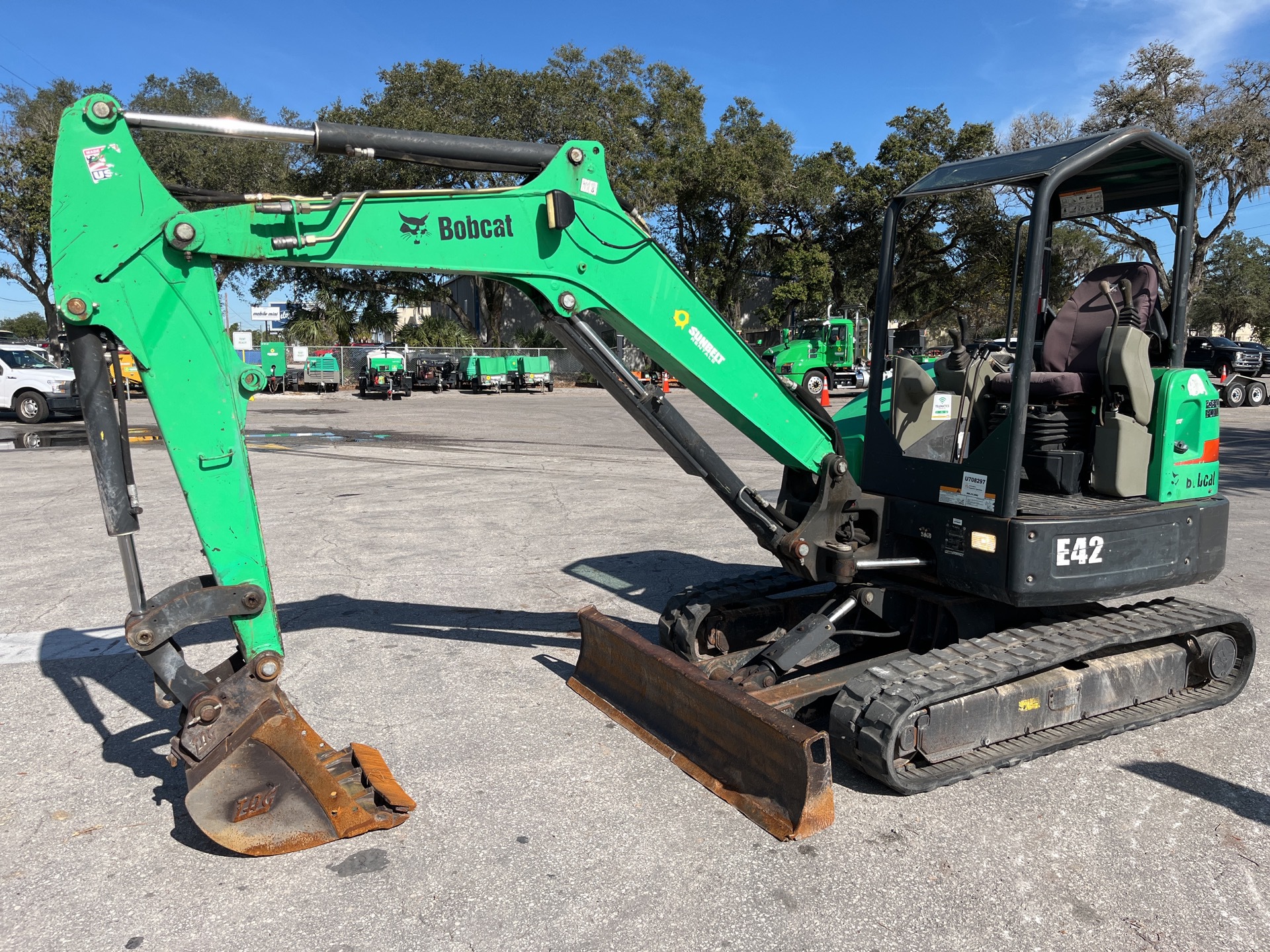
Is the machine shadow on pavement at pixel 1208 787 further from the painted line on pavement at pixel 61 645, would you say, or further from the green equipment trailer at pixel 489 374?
the green equipment trailer at pixel 489 374

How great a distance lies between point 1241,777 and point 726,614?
8.94ft

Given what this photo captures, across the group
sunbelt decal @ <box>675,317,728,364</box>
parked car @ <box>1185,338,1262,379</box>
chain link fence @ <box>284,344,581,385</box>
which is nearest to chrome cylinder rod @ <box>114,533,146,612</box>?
sunbelt decal @ <box>675,317,728,364</box>

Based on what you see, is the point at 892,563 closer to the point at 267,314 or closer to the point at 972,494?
the point at 972,494

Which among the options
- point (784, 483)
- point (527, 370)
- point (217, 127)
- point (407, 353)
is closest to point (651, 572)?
point (784, 483)

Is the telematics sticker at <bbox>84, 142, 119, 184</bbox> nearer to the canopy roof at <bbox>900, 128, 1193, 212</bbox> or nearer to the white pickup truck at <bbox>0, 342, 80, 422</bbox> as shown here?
the canopy roof at <bbox>900, 128, 1193, 212</bbox>

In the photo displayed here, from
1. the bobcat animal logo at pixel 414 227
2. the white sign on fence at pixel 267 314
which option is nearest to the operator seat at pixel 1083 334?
the bobcat animal logo at pixel 414 227

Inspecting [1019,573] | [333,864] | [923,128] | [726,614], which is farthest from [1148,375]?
[923,128]

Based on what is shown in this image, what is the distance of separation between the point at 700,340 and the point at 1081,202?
9.25 ft

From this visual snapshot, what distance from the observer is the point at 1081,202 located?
566cm

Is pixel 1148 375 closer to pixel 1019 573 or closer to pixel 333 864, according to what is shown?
pixel 1019 573

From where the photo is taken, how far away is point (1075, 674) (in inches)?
192

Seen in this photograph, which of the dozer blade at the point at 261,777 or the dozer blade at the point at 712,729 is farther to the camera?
the dozer blade at the point at 712,729

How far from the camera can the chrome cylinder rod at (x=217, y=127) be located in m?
3.54

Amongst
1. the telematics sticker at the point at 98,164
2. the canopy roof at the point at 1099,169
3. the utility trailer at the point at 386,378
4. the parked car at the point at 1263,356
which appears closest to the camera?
the telematics sticker at the point at 98,164
